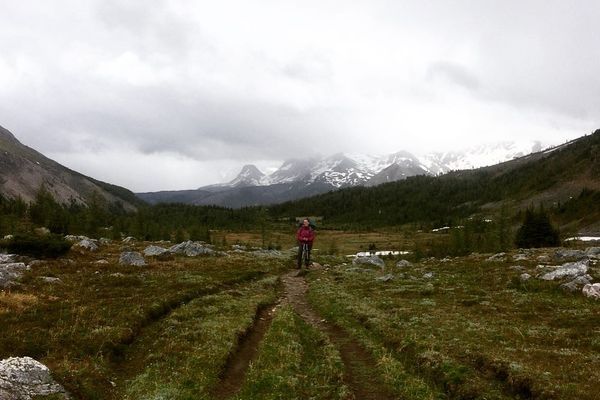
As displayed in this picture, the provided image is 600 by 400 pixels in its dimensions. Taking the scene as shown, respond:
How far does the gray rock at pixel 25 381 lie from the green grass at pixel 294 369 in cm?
646

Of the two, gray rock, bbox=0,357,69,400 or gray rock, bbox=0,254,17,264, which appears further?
gray rock, bbox=0,254,17,264

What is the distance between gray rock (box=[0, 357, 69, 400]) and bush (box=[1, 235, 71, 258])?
129 feet

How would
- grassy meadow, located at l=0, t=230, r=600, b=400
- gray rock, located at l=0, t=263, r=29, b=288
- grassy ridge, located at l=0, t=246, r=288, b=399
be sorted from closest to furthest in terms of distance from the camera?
grassy meadow, located at l=0, t=230, r=600, b=400, grassy ridge, located at l=0, t=246, r=288, b=399, gray rock, located at l=0, t=263, r=29, b=288

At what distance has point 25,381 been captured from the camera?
50.8 feet

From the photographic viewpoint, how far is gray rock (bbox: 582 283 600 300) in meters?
32.5

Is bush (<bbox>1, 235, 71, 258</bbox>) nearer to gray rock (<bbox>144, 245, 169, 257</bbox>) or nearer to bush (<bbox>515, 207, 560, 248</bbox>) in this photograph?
gray rock (<bbox>144, 245, 169, 257</bbox>)

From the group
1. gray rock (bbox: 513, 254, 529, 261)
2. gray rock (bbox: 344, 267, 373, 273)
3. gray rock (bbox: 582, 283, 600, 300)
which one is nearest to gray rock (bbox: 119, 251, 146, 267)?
gray rock (bbox: 344, 267, 373, 273)

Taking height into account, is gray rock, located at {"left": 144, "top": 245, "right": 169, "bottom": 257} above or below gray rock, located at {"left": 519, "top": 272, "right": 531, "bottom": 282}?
below

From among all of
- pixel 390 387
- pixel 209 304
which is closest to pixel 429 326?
pixel 390 387

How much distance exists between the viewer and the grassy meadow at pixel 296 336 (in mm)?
17812

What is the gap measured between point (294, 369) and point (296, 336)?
498 cm

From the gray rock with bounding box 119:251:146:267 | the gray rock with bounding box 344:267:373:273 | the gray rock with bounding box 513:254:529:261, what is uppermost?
the gray rock with bounding box 513:254:529:261

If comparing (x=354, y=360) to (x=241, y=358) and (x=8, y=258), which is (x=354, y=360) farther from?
(x=8, y=258)

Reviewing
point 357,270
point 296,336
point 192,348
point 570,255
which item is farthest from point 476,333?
point 570,255
